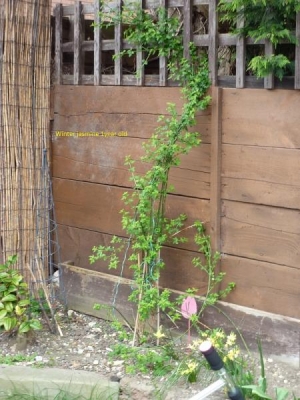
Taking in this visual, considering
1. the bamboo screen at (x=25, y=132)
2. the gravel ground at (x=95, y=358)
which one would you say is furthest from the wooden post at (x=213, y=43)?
the gravel ground at (x=95, y=358)

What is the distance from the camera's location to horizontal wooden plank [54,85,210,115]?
17.3 ft

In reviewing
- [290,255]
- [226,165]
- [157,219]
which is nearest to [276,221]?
[290,255]

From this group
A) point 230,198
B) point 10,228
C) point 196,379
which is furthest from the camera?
point 10,228

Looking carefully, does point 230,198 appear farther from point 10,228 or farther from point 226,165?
point 10,228

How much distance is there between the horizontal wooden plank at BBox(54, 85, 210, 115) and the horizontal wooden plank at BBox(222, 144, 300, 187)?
1.17 feet

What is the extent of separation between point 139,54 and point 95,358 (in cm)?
209

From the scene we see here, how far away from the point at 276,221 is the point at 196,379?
1.06 metres

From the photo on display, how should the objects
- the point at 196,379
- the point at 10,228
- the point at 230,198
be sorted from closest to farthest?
the point at 196,379, the point at 230,198, the point at 10,228

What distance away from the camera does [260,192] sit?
186 inches

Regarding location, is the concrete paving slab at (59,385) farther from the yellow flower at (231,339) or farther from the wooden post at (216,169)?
the wooden post at (216,169)

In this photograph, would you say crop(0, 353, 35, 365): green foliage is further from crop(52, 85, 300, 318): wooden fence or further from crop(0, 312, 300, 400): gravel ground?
crop(52, 85, 300, 318): wooden fence

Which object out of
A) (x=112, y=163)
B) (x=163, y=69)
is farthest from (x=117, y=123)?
(x=163, y=69)

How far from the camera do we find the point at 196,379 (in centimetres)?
458

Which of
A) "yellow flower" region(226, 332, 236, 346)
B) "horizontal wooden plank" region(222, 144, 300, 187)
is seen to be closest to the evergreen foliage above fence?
"horizontal wooden plank" region(222, 144, 300, 187)
